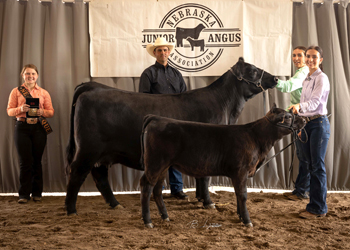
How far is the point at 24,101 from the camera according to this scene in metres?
4.54

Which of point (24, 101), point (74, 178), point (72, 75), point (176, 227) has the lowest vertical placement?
point (176, 227)

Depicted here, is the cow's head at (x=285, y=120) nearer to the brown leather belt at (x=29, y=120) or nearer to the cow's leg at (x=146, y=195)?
the cow's leg at (x=146, y=195)

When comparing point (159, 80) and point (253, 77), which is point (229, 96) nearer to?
point (253, 77)

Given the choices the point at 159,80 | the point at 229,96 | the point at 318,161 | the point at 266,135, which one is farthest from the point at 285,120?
the point at 159,80

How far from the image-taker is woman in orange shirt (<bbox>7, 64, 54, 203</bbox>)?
448 cm

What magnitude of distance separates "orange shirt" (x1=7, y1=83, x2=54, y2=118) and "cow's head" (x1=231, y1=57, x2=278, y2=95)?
252 centimetres

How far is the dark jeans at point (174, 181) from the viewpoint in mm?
4695

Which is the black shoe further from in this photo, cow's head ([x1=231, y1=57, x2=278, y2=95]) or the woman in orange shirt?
the woman in orange shirt

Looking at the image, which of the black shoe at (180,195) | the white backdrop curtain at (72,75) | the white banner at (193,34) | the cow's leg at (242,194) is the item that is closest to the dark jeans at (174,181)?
the black shoe at (180,195)

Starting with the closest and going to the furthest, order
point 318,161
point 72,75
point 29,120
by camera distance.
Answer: point 318,161
point 29,120
point 72,75

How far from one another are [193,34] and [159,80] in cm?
105

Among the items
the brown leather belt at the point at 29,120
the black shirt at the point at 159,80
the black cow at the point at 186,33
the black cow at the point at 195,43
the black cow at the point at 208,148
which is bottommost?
the black cow at the point at 208,148

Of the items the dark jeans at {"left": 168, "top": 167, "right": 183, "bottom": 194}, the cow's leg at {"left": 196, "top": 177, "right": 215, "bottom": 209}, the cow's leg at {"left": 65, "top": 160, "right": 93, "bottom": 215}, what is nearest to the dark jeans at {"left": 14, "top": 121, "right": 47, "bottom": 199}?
the cow's leg at {"left": 65, "top": 160, "right": 93, "bottom": 215}

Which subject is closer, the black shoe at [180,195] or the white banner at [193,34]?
the black shoe at [180,195]
